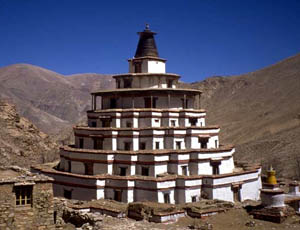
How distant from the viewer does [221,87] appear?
379 ft

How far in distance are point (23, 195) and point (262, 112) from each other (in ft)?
250

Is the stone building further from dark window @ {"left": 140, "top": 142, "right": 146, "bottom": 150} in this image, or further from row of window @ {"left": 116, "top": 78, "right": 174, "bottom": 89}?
row of window @ {"left": 116, "top": 78, "right": 174, "bottom": 89}

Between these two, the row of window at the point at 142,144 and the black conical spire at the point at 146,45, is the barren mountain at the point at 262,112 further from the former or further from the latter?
the black conical spire at the point at 146,45

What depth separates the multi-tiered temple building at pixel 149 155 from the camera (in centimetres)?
2588

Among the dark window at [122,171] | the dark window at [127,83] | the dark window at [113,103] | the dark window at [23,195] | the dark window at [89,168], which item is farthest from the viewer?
the dark window at [127,83]

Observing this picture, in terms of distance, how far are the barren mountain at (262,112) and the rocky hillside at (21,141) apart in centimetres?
2983

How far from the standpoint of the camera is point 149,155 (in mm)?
26438

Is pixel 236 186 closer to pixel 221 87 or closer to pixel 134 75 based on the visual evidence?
pixel 134 75

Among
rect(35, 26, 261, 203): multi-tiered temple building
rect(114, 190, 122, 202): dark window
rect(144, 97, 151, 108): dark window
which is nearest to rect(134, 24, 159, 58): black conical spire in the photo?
rect(35, 26, 261, 203): multi-tiered temple building

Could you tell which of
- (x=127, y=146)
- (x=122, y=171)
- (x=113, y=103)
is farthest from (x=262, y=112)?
(x=122, y=171)

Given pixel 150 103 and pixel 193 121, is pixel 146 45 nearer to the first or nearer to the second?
pixel 150 103

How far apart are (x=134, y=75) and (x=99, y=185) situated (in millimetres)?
10747

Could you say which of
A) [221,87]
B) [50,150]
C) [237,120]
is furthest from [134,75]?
[221,87]

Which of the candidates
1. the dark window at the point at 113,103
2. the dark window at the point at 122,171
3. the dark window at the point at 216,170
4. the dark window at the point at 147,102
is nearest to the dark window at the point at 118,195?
the dark window at the point at 122,171
